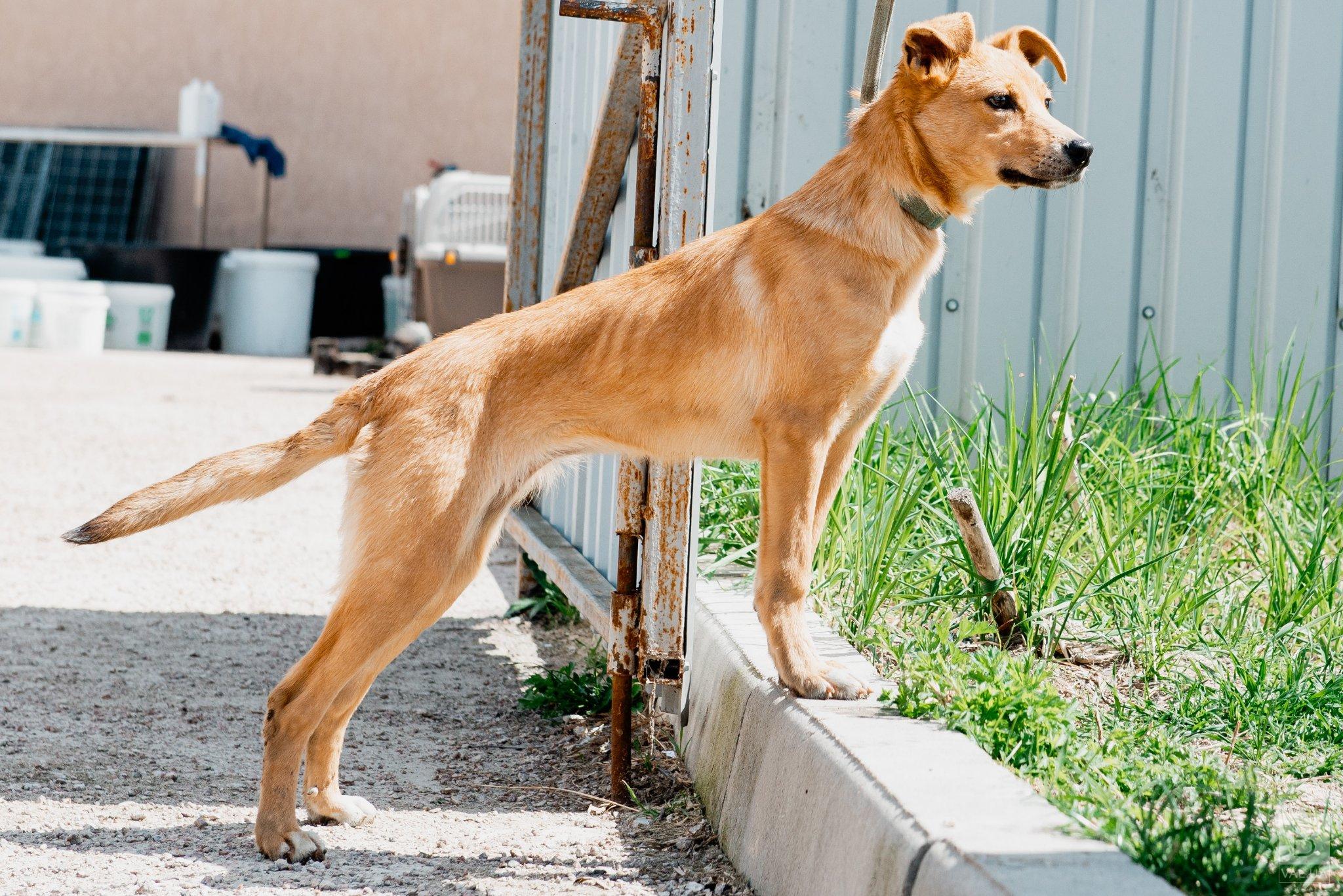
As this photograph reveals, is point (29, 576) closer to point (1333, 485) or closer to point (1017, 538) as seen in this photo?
point (1017, 538)

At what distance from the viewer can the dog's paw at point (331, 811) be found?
300 centimetres

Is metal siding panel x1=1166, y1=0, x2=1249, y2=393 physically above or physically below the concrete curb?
above

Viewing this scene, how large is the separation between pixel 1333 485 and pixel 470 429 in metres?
3.50

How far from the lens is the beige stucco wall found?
17750 millimetres

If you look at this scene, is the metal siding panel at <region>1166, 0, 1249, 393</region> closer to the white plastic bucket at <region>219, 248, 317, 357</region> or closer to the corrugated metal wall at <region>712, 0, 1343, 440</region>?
the corrugated metal wall at <region>712, 0, 1343, 440</region>

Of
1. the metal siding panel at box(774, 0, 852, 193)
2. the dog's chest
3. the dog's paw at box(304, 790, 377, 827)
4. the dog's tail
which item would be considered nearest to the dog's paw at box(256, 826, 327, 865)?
the dog's paw at box(304, 790, 377, 827)

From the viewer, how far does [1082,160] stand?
274 cm

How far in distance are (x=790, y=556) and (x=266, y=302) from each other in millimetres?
14518

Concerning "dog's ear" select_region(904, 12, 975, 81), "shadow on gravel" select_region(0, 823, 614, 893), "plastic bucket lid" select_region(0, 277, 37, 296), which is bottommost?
"shadow on gravel" select_region(0, 823, 614, 893)

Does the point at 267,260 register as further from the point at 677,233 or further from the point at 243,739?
the point at 677,233

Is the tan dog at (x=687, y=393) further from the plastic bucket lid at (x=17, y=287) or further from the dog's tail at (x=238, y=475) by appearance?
the plastic bucket lid at (x=17, y=287)

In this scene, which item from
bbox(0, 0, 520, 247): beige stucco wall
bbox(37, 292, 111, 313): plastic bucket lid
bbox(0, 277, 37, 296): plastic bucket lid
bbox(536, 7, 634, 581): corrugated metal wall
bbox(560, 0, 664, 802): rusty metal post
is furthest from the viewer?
bbox(0, 0, 520, 247): beige stucco wall

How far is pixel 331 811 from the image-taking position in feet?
9.84

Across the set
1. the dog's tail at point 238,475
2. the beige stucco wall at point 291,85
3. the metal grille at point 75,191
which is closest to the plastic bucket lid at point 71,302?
the metal grille at point 75,191
